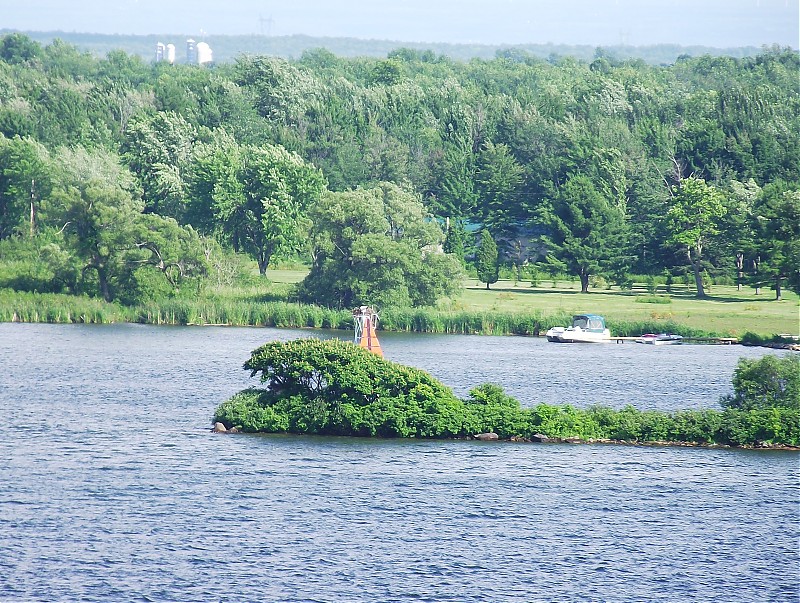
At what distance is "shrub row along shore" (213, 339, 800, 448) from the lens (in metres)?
44.4

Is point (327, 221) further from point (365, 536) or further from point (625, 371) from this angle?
point (365, 536)

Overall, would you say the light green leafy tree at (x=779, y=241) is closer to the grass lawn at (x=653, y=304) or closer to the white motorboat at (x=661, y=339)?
the grass lawn at (x=653, y=304)

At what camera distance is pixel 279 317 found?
271 feet

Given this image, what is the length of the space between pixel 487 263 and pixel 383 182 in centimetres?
1074

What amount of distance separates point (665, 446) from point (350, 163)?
80.2m

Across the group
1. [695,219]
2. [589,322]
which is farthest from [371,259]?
[695,219]

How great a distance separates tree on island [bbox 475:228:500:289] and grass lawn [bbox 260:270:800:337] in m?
0.81

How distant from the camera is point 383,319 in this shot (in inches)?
3260

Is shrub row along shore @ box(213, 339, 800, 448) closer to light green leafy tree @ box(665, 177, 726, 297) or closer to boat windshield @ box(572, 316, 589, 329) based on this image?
Answer: boat windshield @ box(572, 316, 589, 329)

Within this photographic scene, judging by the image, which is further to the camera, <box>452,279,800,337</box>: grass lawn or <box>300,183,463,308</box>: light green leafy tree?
<box>300,183,463,308</box>: light green leafy tree

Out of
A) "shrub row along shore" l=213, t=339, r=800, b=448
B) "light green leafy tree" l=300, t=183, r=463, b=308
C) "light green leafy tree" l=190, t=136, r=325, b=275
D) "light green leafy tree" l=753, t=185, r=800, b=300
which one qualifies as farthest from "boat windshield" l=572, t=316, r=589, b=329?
"shrub row along shore" l=213, t=339, r=800, b=448

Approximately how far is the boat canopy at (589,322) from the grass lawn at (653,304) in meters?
4.37

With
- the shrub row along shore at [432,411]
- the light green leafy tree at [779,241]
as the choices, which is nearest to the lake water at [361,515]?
the shrub row along shore at [432,411]

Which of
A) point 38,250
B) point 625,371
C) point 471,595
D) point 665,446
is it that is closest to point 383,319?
point 625,371
